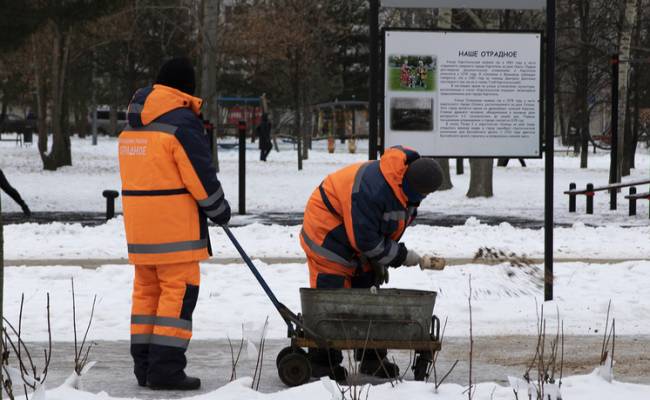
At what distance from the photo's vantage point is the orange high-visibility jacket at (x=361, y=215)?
6.46 m

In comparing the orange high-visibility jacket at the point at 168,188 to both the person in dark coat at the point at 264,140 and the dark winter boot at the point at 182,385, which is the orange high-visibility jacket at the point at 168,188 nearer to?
the dark winter boot at the point at 182,385

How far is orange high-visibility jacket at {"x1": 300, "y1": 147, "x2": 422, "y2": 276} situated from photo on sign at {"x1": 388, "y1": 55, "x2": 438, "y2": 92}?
11.0 feet

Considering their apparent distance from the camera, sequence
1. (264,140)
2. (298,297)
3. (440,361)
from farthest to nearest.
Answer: (264,140) → (298,297) → (440,361)

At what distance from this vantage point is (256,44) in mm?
41406

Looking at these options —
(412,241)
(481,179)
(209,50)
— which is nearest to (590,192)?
(481,179)

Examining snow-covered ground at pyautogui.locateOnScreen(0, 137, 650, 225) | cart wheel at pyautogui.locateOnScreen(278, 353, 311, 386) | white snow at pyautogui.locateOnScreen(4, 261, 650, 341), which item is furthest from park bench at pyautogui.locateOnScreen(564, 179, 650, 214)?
cart wheel at pyautogui.locateOnScreen(278, 353, 311, 386)

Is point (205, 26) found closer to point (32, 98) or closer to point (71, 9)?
point (71, 9)

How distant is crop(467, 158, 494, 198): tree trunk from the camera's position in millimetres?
22859

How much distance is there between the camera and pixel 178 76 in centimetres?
657

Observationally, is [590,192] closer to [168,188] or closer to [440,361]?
[440,361]

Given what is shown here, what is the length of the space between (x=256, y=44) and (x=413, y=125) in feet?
104

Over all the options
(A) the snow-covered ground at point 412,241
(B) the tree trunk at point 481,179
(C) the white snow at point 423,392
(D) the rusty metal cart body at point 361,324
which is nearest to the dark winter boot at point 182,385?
(C) the white snow at point 423,392

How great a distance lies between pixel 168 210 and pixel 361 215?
1.06 metres

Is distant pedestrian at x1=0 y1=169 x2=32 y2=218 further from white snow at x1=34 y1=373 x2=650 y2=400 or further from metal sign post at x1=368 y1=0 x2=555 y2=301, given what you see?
white snow at x1=34 y1=373 x2=650 y2=400
